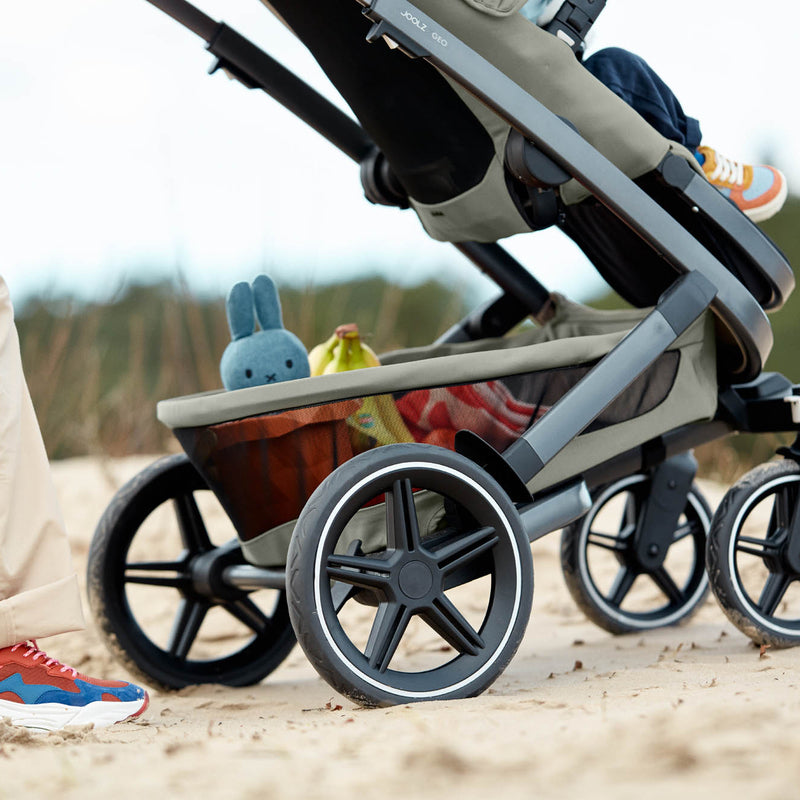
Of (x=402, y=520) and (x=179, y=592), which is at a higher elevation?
(x=402, y=520)

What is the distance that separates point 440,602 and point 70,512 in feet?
8.94

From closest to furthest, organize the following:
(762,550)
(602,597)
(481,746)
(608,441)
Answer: (481,746)
(608,441)
(762,550)
(602,597)

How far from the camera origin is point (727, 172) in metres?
2.17

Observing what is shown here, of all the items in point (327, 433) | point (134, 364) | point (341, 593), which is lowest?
point (134, 364)

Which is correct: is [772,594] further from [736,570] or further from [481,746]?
[481,746]

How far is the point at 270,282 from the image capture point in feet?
7.05

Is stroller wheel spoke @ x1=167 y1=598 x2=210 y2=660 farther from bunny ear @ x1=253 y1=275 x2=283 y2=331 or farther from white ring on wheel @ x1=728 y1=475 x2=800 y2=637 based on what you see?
white ring on wheel @ x1=728 y1=475 x2=800 y2=637

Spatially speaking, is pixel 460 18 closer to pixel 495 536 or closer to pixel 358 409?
pixel 358 409

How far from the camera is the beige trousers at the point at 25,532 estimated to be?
1.67m

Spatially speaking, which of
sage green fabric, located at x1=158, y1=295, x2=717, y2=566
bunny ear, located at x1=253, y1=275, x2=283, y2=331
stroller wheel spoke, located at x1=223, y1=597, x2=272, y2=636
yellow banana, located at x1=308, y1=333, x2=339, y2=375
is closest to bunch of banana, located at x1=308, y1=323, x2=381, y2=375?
yellow banana, located at x1=308, y1=333, x2=339, y2=375

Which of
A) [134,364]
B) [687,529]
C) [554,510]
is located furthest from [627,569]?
[134,364]

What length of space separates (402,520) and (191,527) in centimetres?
78

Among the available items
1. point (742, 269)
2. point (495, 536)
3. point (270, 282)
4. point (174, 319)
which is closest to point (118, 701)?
point (495, 536)

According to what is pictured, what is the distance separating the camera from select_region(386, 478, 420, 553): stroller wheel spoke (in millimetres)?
1654
